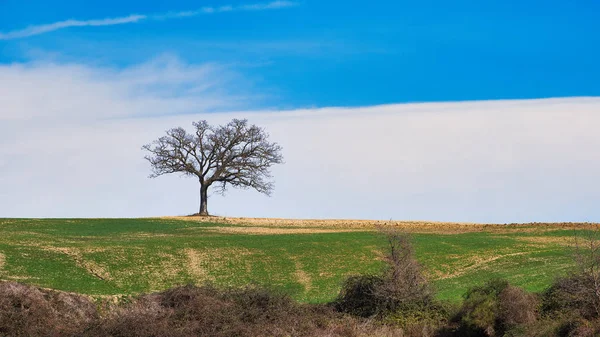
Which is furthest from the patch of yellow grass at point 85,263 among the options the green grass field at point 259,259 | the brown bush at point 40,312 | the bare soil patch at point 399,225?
the bare soil patch at point 399,225

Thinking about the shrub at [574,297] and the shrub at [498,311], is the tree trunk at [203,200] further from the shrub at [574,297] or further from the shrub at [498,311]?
the shrub at [574,297]

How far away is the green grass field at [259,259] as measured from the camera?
43.1 meters

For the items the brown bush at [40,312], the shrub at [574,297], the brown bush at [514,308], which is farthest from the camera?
the brown bush at [514,308]

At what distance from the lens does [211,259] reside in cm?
5012

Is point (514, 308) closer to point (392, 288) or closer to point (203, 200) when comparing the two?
point (392, 288)

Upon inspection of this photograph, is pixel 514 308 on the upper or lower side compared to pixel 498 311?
upper

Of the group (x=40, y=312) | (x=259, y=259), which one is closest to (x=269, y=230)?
(x=259, y=259)

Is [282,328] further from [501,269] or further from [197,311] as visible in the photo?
[501,269]

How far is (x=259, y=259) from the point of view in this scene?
166ft

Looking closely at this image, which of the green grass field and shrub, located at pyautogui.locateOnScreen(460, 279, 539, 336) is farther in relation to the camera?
the green grass field

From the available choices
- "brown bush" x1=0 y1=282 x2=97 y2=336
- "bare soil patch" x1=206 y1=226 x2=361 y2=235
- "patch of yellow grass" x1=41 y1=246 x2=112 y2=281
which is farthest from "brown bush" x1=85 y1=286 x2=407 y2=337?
"bare soil patch" x1=206 y1=226 x2=361 y2=235

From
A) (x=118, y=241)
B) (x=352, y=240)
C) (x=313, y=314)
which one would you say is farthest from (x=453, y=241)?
(x=313, y=314)

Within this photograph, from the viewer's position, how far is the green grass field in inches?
1697

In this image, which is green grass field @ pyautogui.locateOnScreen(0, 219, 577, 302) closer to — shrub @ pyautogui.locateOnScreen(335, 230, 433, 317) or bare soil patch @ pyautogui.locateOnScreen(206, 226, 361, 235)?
bare soil patch @ pyautogui.locateOnScreen(206, 226, 361, 235)
